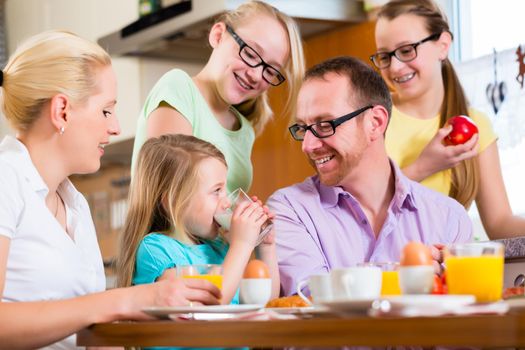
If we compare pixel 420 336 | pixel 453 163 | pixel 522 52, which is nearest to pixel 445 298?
pixel 420 336

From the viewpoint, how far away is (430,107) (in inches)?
99.3

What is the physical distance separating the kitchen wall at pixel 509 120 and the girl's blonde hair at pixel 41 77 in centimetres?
165

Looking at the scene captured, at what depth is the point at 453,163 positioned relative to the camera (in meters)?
2.31

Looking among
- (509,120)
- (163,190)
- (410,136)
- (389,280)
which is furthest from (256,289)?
(509,120)

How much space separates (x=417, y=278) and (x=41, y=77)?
754mm

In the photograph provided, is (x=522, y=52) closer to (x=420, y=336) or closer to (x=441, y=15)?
(x=441, y=15)

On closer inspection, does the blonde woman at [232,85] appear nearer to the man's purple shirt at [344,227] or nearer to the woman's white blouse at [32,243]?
the man's purple shirt at [344,227]

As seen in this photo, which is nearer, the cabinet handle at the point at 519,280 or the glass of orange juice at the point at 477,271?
the glass of orange juice at the point at 477,271

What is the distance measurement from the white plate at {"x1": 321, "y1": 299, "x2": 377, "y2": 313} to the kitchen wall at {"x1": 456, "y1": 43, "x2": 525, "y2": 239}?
193 cm

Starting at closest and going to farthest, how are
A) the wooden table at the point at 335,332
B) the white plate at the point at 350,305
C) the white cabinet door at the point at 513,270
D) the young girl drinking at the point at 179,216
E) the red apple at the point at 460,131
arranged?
the wooden table at the point at 335,332
the white plate at the point at 350,305
the young girl drinking at the point at 179,216
the white cabinet door at the point at 513,270
the red apple at the point at 460,131

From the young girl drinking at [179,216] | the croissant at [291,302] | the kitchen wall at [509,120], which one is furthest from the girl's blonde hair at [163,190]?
the kitchen wall at [509,120]

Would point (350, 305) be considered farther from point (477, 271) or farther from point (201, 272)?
point (201, 272)

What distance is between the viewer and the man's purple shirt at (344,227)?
6.28ft

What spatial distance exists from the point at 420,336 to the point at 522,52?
2.10 meters
